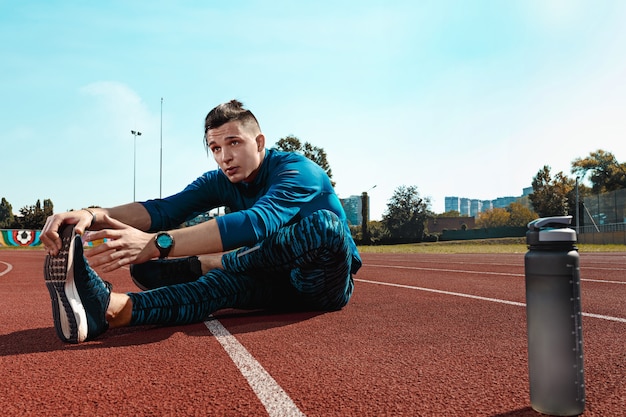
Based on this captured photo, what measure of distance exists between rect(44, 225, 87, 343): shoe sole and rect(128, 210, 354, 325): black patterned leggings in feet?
1.29

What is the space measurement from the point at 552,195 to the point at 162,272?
71.7m

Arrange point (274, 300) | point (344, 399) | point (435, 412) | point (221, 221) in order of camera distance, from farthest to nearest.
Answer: point (274, 300) → point (221, 221) → point (344, 399) → point (435, 412)

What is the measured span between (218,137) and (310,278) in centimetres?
112

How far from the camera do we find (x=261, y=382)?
212 centimetres

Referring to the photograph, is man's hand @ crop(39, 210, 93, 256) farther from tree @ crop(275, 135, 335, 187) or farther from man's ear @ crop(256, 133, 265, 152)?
tree @ crop(275, 135, 335, 187)

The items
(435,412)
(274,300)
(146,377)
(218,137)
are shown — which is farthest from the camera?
(274,300)

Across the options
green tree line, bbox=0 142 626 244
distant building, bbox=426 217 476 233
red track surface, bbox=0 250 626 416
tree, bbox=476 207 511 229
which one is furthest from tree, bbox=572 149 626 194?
red track surface, bbox=0 250 626 416

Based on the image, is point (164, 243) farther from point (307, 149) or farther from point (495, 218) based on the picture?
point (495, 218)

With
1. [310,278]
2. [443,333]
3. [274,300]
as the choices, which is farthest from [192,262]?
[443,333]

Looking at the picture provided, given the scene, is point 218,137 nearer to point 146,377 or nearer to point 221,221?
point 221,221

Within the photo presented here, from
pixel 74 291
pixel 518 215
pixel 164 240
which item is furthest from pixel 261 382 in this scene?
pixel 518 215

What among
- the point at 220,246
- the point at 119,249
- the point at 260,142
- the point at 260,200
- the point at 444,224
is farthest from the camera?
the point at 444,224

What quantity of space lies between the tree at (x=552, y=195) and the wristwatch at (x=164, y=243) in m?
68.2

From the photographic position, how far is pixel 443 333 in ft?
10.4
